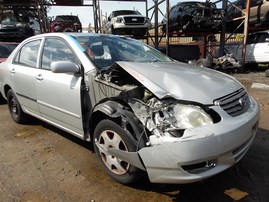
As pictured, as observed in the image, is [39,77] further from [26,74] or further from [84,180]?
[84,180]

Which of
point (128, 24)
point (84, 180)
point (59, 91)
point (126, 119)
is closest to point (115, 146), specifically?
point (126, 119)

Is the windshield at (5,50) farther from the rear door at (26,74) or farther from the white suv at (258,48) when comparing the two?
the white suv at (258,48)

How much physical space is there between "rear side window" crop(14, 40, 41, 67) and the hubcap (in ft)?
6.31

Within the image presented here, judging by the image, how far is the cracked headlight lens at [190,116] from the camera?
7.59ft

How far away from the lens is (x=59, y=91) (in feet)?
11.4

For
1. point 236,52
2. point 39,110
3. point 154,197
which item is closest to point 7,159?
point 39,110

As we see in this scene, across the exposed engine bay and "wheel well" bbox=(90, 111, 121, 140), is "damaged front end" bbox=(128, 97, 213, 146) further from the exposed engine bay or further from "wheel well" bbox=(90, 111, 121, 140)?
"wheel well" bbox=(90, 111, 121, 140)

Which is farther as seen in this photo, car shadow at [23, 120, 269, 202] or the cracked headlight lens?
car shadow at [23, 120, 269, 202]

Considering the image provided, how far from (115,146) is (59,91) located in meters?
1.18

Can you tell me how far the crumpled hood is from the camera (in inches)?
96.1

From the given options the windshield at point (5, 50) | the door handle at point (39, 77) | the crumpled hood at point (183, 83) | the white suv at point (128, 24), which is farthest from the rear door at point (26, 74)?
the white suv at point (128, 24)

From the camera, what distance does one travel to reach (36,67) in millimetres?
4055

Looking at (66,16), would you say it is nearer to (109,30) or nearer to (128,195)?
(109,30)

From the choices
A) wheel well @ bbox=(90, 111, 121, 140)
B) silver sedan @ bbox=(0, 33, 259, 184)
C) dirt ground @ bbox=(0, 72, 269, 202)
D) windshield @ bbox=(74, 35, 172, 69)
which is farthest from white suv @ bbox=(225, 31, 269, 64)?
wheel well @ bbox=(90, 111, 121, 140)
